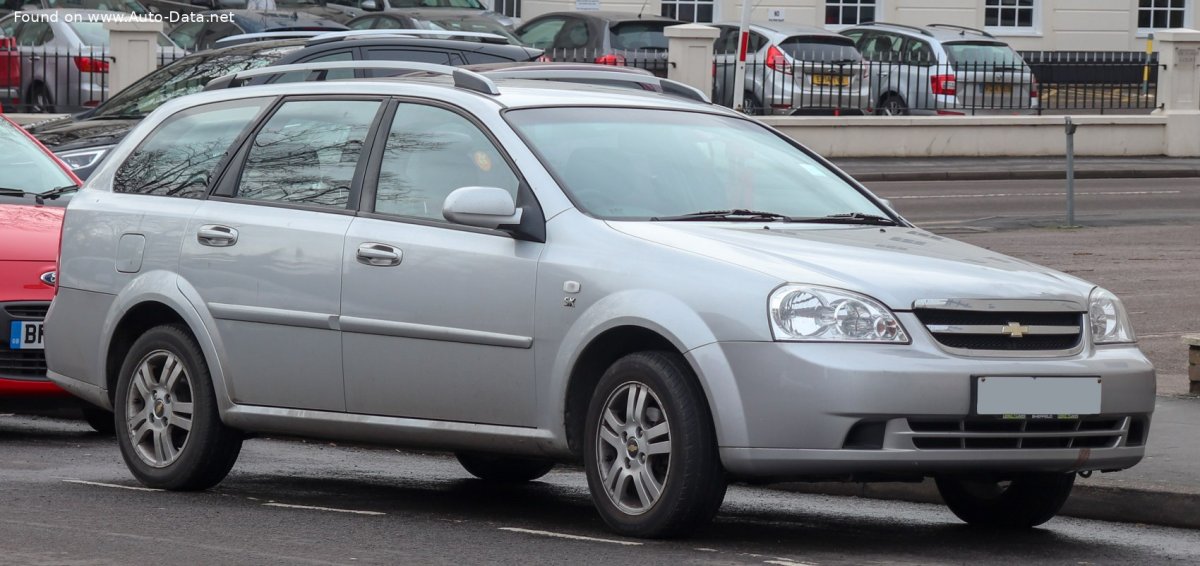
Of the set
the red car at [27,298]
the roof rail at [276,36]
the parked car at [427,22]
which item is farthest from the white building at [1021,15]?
the red car at [27,298]

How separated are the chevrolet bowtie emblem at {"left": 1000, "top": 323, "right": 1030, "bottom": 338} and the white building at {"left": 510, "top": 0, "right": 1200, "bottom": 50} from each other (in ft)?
122

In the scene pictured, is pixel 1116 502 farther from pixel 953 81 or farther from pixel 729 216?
pixel 953 81

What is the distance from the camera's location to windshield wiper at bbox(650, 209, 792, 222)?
7.24 meters

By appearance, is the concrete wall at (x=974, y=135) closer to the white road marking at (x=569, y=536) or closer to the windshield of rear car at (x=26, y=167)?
the windshield of rear car at (x=26, y=167)

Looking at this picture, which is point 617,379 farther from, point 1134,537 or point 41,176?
point 41,176

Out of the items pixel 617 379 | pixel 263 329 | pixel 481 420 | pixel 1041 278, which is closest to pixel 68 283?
pixel 263 329

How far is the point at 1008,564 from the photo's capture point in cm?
673

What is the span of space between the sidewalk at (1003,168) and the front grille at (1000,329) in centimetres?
2148

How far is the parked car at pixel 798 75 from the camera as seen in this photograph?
101 ft

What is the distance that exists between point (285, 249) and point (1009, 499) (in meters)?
2.74

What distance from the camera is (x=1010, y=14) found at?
4541cm

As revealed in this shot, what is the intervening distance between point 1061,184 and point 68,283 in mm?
21772

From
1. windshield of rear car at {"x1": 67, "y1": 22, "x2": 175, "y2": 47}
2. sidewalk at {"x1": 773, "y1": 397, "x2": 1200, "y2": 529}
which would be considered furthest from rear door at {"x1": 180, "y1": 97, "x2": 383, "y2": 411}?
windshield of rear car at {"x1": 67, "y1": 22, "x2": 175, "y2": 47}

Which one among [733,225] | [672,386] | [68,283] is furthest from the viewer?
[68,283]
